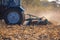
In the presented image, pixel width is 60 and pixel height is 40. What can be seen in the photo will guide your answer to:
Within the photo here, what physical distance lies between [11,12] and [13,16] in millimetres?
220

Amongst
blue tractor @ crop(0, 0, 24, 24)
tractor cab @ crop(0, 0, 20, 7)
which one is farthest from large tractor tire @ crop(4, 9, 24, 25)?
tractor cab @ crop(0, 0, 20, 7)

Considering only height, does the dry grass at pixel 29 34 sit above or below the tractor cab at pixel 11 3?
below

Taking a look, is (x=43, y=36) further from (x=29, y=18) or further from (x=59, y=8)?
(x=59, y=8)

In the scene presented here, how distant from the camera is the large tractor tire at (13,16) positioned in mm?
13562

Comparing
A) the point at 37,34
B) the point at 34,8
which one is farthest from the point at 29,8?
the point at 37,34

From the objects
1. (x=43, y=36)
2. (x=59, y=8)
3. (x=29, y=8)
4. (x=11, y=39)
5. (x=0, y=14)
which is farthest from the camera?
(x=59, y=8)

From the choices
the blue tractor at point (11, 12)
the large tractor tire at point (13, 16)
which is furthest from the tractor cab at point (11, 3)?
the large tractor tire at point (13, 16)

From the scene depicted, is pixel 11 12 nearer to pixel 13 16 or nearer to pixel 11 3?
pixel 13 16

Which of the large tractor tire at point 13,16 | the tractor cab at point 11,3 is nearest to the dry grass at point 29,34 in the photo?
the large tractor tire at point 13,16

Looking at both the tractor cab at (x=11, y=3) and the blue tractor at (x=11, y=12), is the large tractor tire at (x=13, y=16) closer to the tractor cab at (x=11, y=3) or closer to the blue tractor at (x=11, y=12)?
the blue tractor at (x=11, y=12)

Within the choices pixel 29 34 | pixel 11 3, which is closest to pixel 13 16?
pixel 11 3

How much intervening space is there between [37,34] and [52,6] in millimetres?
16406

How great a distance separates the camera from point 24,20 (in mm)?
14016

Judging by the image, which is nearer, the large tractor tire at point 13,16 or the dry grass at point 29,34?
the dry grass at point 29,34
